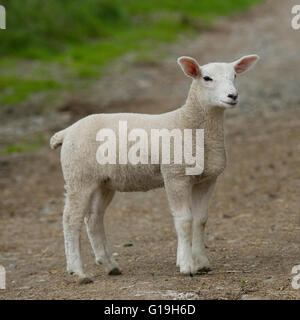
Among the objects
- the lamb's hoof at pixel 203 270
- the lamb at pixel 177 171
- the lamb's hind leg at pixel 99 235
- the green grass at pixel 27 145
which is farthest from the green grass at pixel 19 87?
the lamb's hoof at pixel 203 270

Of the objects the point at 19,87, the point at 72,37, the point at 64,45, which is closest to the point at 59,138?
the point at 19,87

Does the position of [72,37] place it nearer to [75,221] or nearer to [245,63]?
[245,63]

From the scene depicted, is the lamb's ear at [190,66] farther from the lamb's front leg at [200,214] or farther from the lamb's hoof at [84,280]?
the lamb's hoof at [84,280]

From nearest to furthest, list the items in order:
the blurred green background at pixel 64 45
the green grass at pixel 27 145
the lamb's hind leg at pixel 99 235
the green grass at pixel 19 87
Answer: the lamb's hind leg at pixel 99 235 < the green grass at pixel 27 145 < the blurred green background at pixel 64 45 < the green grass at pixel 19 87

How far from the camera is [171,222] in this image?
970 cm

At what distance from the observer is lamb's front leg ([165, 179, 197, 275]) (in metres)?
6.73

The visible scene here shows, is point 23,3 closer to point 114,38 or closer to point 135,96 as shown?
point 114,38

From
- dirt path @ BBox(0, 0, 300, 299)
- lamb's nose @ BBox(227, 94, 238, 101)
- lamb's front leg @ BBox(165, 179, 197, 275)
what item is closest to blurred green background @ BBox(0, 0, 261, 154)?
dirt path @ BBox(0, 0, 300, 299)

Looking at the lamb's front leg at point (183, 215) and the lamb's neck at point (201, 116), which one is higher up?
the lamb's neck at point (201, 116)

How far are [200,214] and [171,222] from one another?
2655 millimetres

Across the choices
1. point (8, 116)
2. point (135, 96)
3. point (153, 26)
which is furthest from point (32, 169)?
point (153, 26)

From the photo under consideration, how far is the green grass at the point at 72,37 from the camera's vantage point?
796 inches

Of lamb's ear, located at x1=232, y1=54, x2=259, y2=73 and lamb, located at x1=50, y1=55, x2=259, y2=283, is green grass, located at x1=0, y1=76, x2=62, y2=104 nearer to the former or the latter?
lamb, located at x1=50, y1=55, x2=259, y2=283

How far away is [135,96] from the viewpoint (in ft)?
61.5
